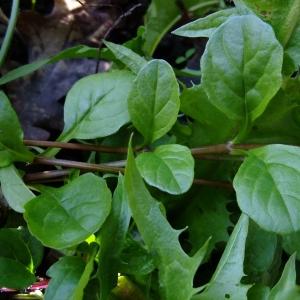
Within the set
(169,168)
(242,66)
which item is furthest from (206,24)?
(169,168)

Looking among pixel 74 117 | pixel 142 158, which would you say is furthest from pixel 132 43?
pixel 142 158

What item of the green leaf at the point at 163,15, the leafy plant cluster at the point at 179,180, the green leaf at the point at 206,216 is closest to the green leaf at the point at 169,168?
the leafy plant cluster at the point at 179,180

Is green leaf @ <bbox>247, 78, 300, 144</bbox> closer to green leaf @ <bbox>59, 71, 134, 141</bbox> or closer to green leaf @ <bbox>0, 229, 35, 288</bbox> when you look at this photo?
green leaf @ <bbox>59, 71, 134, 141</bbox>

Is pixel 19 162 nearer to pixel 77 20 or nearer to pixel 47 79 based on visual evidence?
pixel 47 79

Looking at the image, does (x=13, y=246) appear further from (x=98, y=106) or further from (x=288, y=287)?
(x=288, y=287)

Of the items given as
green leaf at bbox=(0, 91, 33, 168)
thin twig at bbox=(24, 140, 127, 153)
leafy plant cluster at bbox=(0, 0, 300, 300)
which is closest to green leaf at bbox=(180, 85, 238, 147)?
leafy plant cluster at bbox=(0, 0, 300, 300)

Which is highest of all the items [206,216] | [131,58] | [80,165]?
[131,58]

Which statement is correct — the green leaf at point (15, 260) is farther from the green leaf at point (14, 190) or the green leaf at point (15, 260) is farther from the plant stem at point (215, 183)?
the plant stem at point (215, 183)
